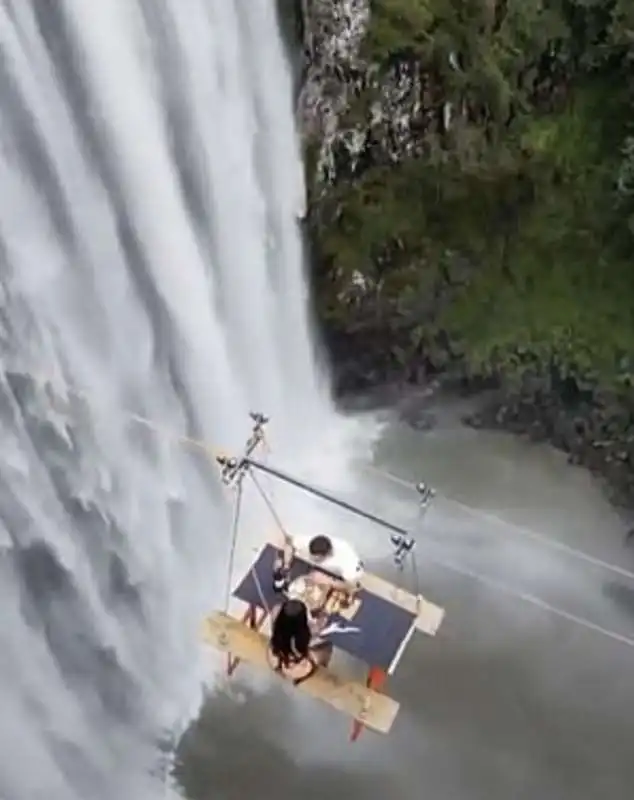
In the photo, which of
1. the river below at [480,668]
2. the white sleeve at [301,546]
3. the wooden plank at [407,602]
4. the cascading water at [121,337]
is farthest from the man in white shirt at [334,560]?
the river below at [480,668]

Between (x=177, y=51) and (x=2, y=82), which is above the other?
(x=177, y=51)

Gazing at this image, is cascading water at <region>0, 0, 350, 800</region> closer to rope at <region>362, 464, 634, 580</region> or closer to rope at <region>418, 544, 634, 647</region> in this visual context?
rope at <region>362, 464, 634, 580</region>

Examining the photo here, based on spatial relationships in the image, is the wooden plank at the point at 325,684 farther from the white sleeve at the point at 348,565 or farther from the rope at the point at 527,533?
the rope at the point at 527,533

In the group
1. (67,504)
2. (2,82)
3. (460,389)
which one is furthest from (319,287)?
(2,82)

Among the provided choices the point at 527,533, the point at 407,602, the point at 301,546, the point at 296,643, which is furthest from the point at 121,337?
the point at 527,533

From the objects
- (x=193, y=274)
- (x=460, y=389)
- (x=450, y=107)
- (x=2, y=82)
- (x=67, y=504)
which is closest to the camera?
(x=2, y=82)

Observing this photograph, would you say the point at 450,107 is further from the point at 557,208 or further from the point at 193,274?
the point at 193,274
